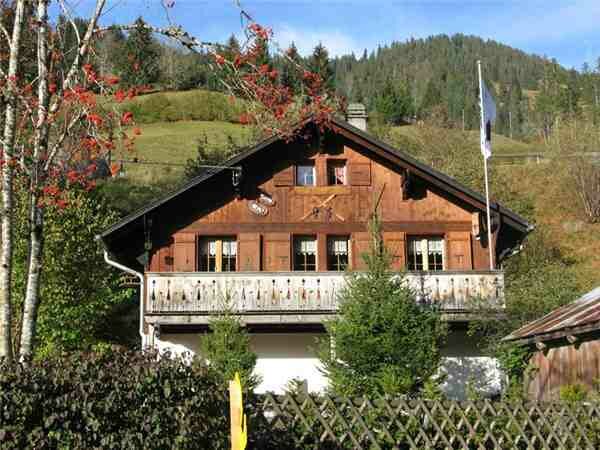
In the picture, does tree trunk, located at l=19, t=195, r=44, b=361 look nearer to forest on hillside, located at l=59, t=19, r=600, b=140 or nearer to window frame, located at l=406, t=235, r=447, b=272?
window frame, located at l=406, t=235, r=447, b=272

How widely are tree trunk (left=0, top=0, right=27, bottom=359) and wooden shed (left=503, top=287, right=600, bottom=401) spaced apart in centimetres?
872

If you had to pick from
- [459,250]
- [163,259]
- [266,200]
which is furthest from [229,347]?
[459,250]

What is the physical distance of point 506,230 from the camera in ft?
Answer: 78.3

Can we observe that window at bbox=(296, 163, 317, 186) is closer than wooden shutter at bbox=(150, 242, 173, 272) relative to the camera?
No

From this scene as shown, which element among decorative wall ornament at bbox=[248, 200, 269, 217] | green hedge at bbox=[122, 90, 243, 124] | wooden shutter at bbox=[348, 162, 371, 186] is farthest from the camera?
green hedge at bbox=[122, 90, 243, 124]

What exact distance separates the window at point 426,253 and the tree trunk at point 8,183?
14.4 metres

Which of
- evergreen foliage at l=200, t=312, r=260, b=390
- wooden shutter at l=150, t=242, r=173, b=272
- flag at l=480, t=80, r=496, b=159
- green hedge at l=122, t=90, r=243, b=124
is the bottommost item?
evergreen foliage at l=200, t=312, r=260, b=390

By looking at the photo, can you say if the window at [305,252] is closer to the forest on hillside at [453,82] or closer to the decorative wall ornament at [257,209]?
the decorative wall ornament at [257,209]

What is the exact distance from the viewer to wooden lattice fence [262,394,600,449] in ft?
29.5

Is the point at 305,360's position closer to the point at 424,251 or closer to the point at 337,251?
the point at 337,251

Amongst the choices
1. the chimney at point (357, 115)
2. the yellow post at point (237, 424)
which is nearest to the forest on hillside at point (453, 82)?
the chimney at point (357, 115)

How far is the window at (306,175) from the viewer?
2347cm

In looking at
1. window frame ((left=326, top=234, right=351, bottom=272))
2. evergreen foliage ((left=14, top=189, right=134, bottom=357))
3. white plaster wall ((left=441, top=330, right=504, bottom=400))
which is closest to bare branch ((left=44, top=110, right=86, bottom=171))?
window frame ((left=326, top=234, right=351, bottom=272))

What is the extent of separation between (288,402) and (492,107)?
16.2 metres
